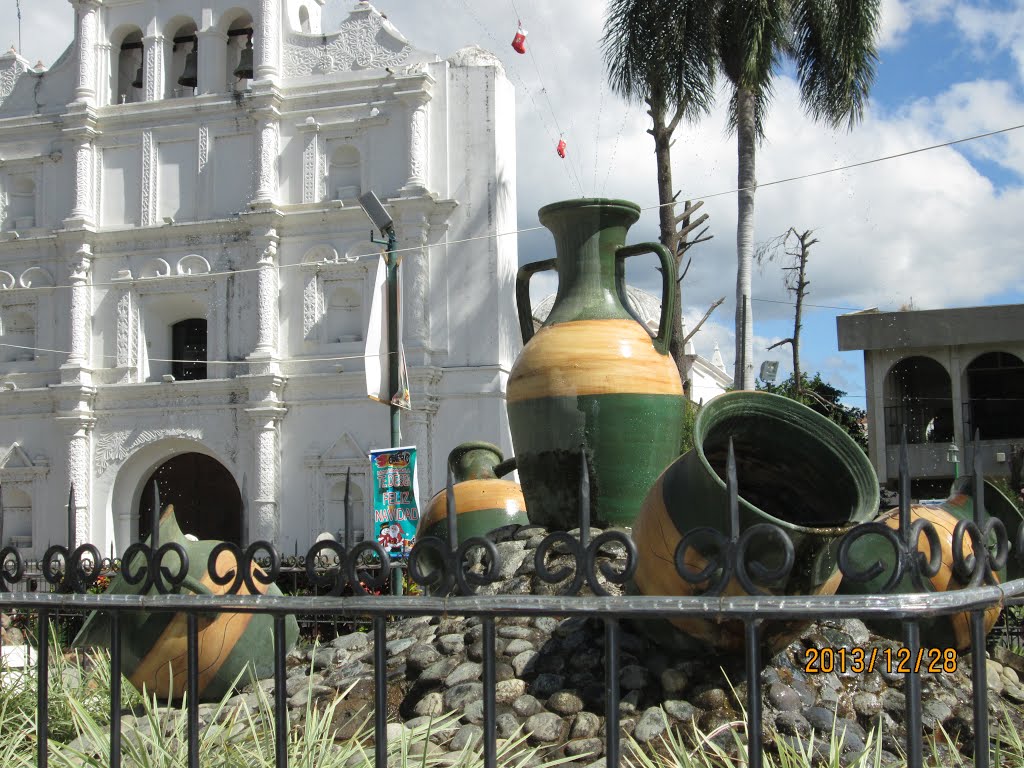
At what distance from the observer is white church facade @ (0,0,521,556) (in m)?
17.8

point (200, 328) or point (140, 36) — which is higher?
point (140, 36)

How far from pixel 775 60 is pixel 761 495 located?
12.2 m

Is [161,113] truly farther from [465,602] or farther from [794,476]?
[465,602]

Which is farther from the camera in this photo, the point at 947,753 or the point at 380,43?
the point at 380,43

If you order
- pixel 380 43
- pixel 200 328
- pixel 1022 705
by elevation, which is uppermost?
pixel 380 43

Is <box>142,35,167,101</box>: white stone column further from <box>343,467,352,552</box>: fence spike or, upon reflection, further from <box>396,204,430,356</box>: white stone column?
<box>343,467,352,552</box>: fence spike

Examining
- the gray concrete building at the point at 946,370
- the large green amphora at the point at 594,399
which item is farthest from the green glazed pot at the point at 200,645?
the gray concrete building at the point at 946,370

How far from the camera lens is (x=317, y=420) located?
17953mm

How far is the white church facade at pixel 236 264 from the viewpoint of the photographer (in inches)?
700

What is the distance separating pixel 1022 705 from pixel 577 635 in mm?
1920

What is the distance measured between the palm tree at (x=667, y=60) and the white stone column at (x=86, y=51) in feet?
30.1

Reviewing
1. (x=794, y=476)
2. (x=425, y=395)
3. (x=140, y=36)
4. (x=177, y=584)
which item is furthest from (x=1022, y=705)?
(x=140, y=36)
